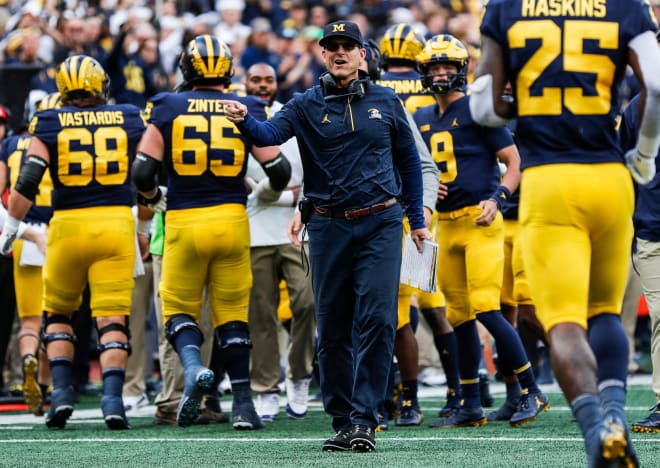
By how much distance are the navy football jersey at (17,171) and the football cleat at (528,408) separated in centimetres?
410

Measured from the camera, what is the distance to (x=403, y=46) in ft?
32.8

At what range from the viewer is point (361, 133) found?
23.3 ft

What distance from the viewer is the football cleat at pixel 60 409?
346 inches

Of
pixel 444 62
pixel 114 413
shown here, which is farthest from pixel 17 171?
pixel 444 62

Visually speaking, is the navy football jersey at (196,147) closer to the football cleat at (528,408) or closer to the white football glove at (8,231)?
the white football glove at (8,231)

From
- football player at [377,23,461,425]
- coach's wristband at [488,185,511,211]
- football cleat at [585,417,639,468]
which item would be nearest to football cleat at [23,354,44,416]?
football player at [377,23,461,425]

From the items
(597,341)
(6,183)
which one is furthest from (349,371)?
(6,183)

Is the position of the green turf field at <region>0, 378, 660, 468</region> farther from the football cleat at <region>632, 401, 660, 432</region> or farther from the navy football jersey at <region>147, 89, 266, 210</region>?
the navy football jersey at <region>147, 89, 266, 210</region>

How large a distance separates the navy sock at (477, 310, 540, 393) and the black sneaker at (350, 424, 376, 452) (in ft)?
5.87

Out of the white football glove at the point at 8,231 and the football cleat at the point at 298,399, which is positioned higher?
the white football glove at the point at 8,231

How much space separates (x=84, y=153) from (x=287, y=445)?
2.58m

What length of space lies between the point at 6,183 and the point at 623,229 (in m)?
6.42

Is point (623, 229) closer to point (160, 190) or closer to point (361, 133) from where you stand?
point (361, 133)

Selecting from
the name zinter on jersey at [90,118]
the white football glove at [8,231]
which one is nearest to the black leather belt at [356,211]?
the name zinter on jersey at [90,118]
